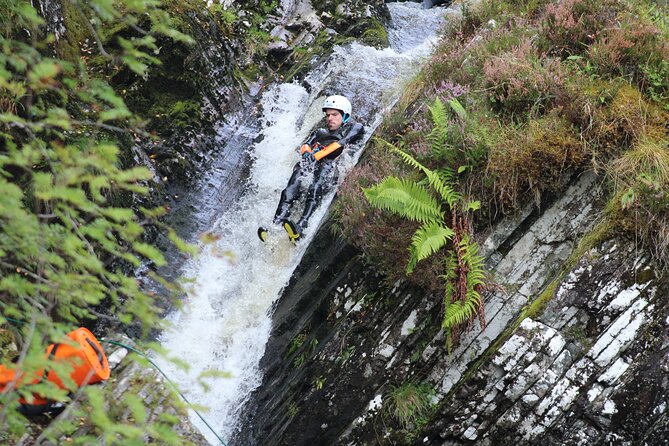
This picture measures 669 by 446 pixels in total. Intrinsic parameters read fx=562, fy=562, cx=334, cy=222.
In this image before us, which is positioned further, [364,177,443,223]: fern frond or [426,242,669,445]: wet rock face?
[364,177,443,223]: fern frond

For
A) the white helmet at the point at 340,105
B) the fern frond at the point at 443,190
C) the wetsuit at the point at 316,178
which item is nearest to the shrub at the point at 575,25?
the fern frond at the point at 443,190

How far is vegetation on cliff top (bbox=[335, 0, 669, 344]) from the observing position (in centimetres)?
584

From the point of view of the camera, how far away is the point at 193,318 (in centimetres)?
869

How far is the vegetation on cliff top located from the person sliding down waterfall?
147 cm

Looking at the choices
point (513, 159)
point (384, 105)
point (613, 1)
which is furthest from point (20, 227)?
point (384, 105)

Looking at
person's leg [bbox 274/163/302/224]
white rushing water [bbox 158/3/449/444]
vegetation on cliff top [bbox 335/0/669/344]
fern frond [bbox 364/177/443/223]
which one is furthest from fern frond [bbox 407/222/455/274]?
person's leg [bbox 274/163/302/224]

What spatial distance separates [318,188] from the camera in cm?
945

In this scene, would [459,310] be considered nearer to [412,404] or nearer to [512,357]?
[512,357]

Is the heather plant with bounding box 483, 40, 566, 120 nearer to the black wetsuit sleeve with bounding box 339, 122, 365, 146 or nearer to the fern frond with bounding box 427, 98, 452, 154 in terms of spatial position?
the fern frond with bounding box 427, 98, 452, 154

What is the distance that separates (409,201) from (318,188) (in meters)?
3.56

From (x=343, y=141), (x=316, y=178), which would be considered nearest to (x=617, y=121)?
(x=343, y=141)

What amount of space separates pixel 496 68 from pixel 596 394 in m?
4.10

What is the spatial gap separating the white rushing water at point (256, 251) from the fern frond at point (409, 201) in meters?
1.74

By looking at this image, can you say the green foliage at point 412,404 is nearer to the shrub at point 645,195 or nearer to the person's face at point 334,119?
the shrub at point 645,195
